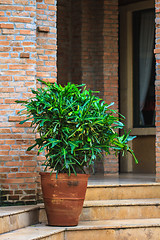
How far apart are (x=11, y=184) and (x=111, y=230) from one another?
126cm

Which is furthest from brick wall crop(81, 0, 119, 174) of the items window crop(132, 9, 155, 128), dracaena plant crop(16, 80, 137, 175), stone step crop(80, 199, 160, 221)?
dracaena plant crop(16, 80, 137, 175)

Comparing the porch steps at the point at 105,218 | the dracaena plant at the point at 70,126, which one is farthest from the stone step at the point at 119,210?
the dracaena plant at the point at 70,126

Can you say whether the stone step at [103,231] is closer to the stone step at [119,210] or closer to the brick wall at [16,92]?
the stone step at [119,210]

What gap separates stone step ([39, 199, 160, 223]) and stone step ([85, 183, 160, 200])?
23 cm

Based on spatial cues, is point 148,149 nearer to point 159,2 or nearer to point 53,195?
point 159,2

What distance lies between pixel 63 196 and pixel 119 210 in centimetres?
90

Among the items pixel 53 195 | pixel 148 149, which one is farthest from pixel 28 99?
pixel 148 149

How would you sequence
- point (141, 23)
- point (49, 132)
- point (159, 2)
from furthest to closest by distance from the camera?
point (141, 23)
point (159, 2)
point (49, 132)

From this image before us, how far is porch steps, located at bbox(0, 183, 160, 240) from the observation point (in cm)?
454

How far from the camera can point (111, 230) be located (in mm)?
4781

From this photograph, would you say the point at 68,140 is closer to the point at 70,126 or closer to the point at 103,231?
the point at 70,126

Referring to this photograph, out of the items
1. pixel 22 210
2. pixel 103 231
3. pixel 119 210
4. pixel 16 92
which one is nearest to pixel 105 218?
pixel 119 210

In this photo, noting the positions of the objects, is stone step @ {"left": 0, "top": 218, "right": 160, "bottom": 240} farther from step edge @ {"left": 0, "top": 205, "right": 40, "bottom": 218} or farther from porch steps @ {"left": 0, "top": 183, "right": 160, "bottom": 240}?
step edge @ {"left": 0, "top": 205, "right": 40, "bottom": 218}

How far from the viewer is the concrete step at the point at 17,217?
4.45 metres
